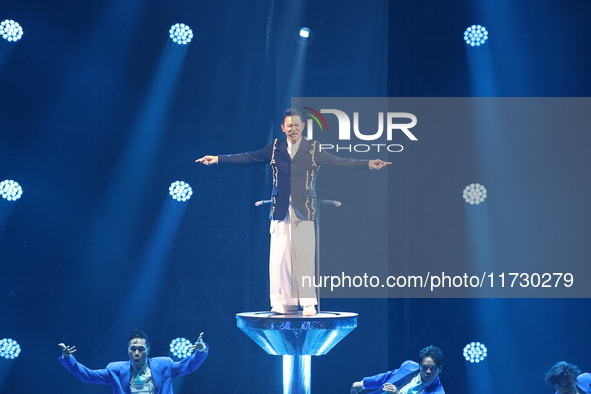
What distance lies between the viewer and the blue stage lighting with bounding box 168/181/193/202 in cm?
904

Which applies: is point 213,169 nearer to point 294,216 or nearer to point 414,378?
point 294,216

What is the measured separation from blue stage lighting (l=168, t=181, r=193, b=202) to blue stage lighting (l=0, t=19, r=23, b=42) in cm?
175

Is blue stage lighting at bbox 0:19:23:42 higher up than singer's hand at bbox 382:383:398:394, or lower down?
higher up

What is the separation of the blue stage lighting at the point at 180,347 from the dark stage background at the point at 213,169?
7 cm

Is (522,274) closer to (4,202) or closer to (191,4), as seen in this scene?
(191,4)

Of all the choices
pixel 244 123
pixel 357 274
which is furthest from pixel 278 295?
pixel 244 123

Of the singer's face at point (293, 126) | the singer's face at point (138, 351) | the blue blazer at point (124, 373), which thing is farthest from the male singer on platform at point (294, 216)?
the singer's face at point (138, 351)

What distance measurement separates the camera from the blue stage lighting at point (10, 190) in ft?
29.5

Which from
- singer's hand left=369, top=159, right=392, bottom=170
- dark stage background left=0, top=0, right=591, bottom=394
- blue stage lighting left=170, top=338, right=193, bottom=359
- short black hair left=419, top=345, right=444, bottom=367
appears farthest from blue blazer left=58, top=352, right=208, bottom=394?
singer's hand left=369, top=159, right=392, bottom=170

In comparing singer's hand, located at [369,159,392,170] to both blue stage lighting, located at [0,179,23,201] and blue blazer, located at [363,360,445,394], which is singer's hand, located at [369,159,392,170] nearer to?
blue blazer, located at [363,360,445,394]

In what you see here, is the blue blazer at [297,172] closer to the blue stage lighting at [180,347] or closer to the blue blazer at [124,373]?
the blue blazer at [124,373]

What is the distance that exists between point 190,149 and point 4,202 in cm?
156

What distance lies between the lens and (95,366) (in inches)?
353

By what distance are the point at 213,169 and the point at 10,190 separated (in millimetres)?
1646
